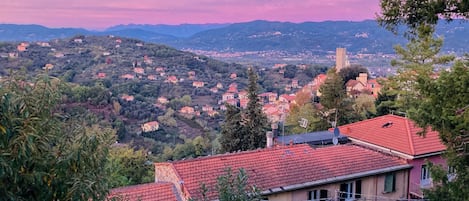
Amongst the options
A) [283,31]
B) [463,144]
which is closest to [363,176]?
[463,144]

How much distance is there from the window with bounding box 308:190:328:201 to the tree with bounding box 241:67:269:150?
11.0 meters

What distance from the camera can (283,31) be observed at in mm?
171625

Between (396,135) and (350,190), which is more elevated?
(396,135)

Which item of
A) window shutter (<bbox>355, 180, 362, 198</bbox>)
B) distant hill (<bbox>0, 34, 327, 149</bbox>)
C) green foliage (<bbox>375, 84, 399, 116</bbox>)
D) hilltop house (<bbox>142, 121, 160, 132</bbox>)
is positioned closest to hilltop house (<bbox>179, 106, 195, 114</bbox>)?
distant hill (<bbox>0, 34, 327, 149</bbox>)

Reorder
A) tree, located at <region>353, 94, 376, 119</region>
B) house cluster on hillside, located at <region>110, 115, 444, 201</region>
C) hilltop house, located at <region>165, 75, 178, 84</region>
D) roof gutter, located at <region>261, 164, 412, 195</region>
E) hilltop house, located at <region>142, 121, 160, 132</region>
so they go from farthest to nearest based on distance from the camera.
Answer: hilltop house, located at <region>165, 75, 178, 84</region> < hilltop house, located at <region>142, 121, 160, 132</region> < tree, located at <region>353, 94, 376, 119</region> < roof gutter, located at <region>261, 164, 412, 195</region> < house cluster on hillside, located at <region>110, 115, 444, 201</region>

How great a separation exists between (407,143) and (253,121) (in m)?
10.7

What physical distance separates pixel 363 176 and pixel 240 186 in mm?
10582

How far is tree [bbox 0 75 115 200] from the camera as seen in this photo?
420 centimetres

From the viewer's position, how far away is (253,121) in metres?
26.2

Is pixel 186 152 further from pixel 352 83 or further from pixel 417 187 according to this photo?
pixel 352 83

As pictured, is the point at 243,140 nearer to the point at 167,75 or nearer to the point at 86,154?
the point at 86,154

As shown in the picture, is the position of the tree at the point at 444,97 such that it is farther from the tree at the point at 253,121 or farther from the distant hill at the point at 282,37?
the distant hill at the point at 282,37

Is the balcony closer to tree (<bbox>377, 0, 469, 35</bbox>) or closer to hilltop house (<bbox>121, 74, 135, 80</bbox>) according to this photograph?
tree (<bbox>377, 0, 469, 35</bbox>)

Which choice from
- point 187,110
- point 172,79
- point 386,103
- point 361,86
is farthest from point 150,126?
point 172,79
